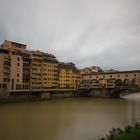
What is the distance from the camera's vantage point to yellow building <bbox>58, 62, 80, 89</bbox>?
73.6m

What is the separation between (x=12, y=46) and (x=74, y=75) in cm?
3095

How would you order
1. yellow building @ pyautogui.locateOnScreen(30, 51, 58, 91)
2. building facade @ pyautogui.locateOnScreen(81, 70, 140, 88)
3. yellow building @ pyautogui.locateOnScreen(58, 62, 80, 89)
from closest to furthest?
yellow building @ pyautogui.locateOnScreen(30, 51, 58, 91) → building facade @ pyautogui.locateOnScreen(81, 70, 140, 88) → yellow building @ pyautogui.locateOnScreen(58, 62, 80, 89)

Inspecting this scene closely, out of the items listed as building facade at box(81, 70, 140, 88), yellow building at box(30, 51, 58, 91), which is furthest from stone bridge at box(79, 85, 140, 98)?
yellow building at box(30, 51, 58, 91)

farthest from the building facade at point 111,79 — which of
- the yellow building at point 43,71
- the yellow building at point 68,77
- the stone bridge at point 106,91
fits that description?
the yellow building at point 43,71

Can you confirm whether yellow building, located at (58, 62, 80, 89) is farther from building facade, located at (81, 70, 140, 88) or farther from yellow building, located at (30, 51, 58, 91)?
yellow building, located at (30, 51, 58, 91)

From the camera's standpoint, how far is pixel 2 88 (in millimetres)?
48531

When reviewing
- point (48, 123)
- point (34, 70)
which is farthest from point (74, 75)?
point (48, 123)

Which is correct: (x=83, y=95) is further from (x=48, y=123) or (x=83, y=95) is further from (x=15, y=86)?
(x=48, y=123)

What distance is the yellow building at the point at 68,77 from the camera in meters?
73.6

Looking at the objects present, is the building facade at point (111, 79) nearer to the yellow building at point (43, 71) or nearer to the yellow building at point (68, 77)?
the yellow building at point (68, 77)

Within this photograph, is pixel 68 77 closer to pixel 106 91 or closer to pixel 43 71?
pixel 106 91

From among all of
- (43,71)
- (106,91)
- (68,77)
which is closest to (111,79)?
(106,91)

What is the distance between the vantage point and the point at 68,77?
251 feet

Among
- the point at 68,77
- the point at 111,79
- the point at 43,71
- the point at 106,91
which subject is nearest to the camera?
the point at 43,71
